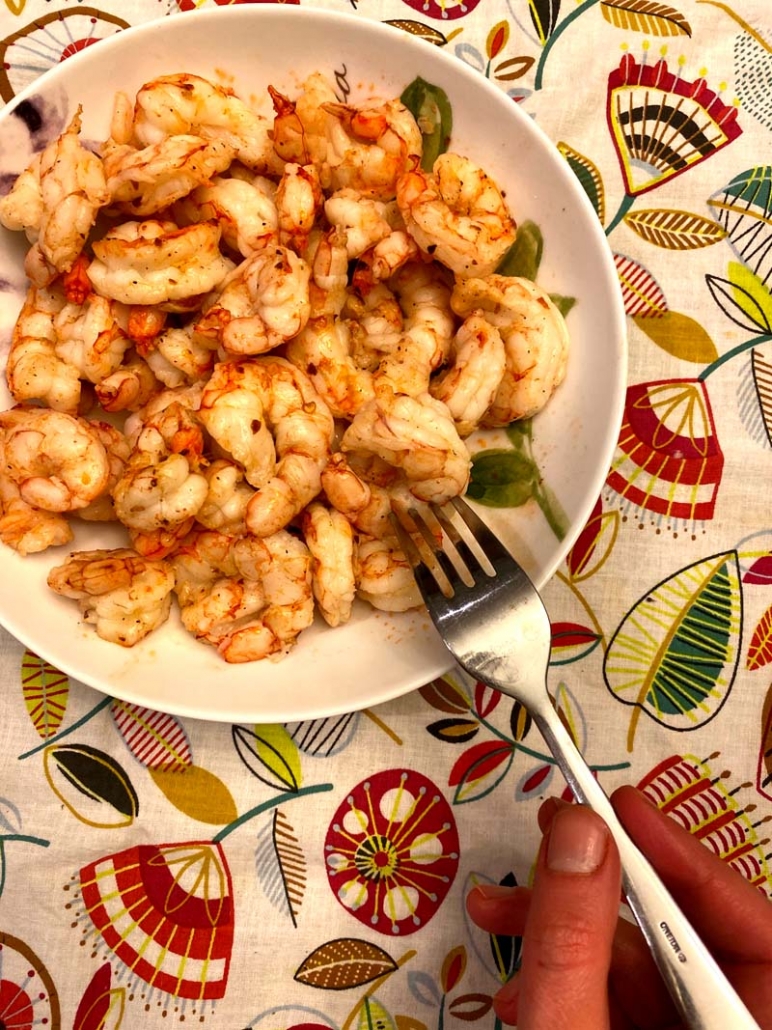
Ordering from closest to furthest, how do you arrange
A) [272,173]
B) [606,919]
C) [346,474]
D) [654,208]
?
[606,919]
[346,474]
[272,173]
[654,208]

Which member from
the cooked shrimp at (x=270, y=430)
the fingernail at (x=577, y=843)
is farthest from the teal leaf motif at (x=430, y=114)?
the fingernail at (x=577, y=843)

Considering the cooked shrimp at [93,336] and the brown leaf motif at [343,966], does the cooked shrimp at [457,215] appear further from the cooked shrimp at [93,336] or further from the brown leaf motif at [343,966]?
the brown leaf motif at [343,966]

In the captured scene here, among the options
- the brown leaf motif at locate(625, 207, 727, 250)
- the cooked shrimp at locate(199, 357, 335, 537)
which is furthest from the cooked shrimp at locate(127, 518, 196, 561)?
the brown leaf motif at locate(625, 207, 727, 250)

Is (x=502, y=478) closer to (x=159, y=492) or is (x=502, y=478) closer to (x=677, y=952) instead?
(x=159, y=492)

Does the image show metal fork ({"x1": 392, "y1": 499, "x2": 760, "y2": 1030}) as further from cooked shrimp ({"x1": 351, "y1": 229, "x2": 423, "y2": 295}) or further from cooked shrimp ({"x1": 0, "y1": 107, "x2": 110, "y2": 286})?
cooked shrimp ({"x1": 0, "y1": 107, "x2": 110, "y2": 286})

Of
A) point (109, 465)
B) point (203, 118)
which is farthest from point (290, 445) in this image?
point (203, 118)

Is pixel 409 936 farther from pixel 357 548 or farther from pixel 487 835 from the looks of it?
pixel 357 548

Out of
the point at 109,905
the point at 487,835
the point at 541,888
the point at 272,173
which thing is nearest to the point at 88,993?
the point at 109,905
